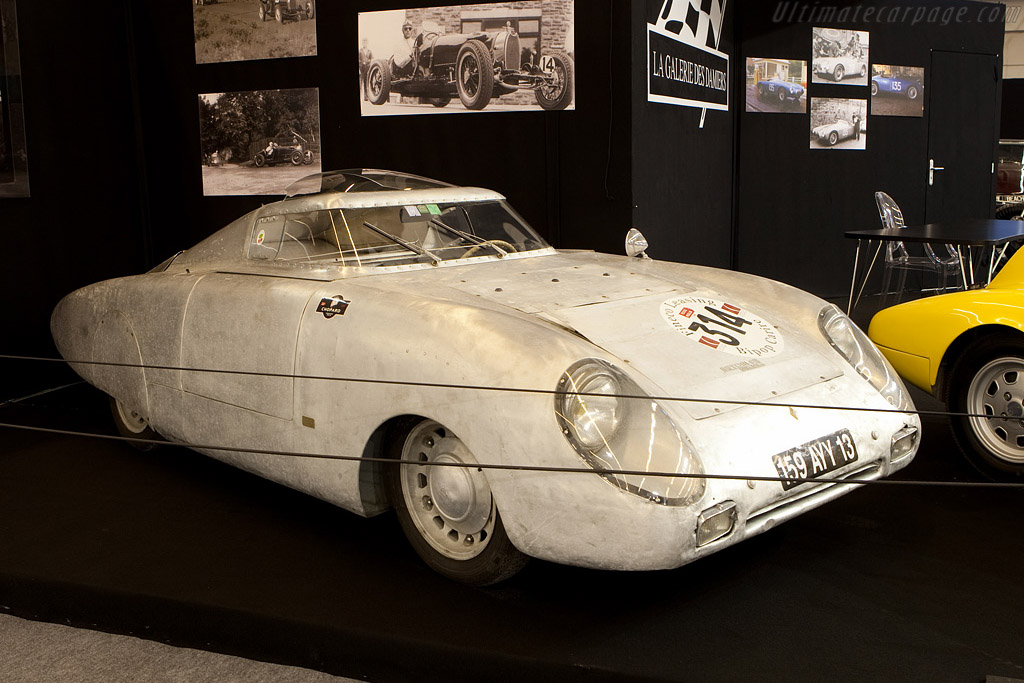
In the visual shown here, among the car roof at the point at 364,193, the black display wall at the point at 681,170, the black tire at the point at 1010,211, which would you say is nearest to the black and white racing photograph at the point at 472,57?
the black display wall at the point at 681,170

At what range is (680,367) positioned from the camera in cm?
266

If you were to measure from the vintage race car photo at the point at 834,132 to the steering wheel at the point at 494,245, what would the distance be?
248 inches

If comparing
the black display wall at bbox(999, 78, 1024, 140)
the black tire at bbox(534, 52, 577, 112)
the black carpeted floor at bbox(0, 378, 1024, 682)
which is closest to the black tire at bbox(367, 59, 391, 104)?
the black tire at bbox(534, 52, 577, 112)

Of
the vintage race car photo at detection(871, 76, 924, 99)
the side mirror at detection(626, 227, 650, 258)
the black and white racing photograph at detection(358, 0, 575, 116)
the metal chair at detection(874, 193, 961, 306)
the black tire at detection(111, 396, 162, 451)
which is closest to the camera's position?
the side mirror at detection(626, 227, 650, 258)

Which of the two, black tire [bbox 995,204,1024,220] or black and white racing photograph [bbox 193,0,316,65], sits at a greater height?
black and white racing photograph [bbox 193,0,316,65]

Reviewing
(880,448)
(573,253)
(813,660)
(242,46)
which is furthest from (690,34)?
(813,660)

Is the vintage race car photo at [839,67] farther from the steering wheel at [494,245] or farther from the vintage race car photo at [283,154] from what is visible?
the steering wheel at [494,245]

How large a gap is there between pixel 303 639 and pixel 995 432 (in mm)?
2636

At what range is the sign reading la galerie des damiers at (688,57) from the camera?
6.21 meters

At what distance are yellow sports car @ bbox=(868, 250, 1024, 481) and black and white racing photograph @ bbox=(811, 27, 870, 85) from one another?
571cm

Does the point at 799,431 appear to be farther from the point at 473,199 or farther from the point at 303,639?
the point at 473,199

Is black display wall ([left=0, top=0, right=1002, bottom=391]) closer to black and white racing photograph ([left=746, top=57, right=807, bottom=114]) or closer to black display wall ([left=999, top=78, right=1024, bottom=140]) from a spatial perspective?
black and white racing photograph ([left=746, top=57, right=807, bottom=114])

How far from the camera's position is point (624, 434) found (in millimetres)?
2391

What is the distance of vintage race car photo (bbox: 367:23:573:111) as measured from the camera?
19.2ft
